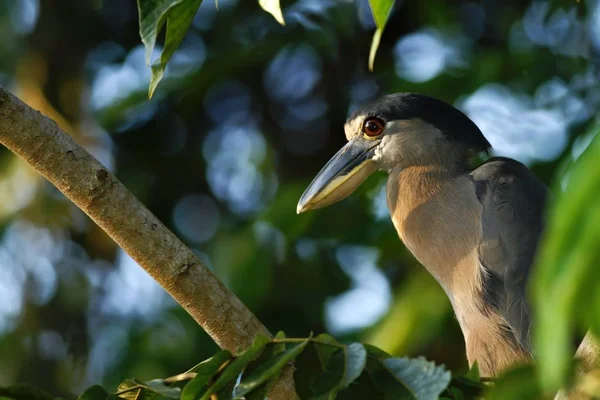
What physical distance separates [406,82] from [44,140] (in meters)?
2.60

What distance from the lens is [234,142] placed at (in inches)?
203

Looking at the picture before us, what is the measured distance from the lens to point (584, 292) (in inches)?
30.5

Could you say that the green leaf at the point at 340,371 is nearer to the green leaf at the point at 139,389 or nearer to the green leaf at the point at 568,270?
the green leaf at the point at 139,389

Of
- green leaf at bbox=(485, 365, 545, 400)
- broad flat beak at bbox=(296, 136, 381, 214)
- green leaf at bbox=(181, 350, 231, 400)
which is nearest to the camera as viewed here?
green leaf at bbox=(485, 365, 545, 400)

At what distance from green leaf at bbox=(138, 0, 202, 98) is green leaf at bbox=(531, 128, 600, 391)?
28.9 inches

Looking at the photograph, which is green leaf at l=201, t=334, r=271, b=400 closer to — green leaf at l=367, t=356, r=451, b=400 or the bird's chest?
green leaf at l=367, t=356, r=451, b=400

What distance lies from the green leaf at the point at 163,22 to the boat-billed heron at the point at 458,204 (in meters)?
1.38

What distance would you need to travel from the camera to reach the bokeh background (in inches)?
163

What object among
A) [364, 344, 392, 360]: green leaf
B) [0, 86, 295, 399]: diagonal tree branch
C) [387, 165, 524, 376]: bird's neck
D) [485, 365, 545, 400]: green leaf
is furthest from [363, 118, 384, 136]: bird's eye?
[485, 365, 545, 400]: green leaf

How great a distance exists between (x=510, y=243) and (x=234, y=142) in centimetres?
283

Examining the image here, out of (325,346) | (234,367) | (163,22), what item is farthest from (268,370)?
(163,22)

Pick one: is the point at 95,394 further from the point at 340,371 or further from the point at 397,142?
the point at 397,142

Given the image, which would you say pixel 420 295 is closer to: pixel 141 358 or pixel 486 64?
pixel 486 64

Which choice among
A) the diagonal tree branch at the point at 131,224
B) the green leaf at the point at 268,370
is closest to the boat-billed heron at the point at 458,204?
the diagonal tree branch at the point at 131,224
